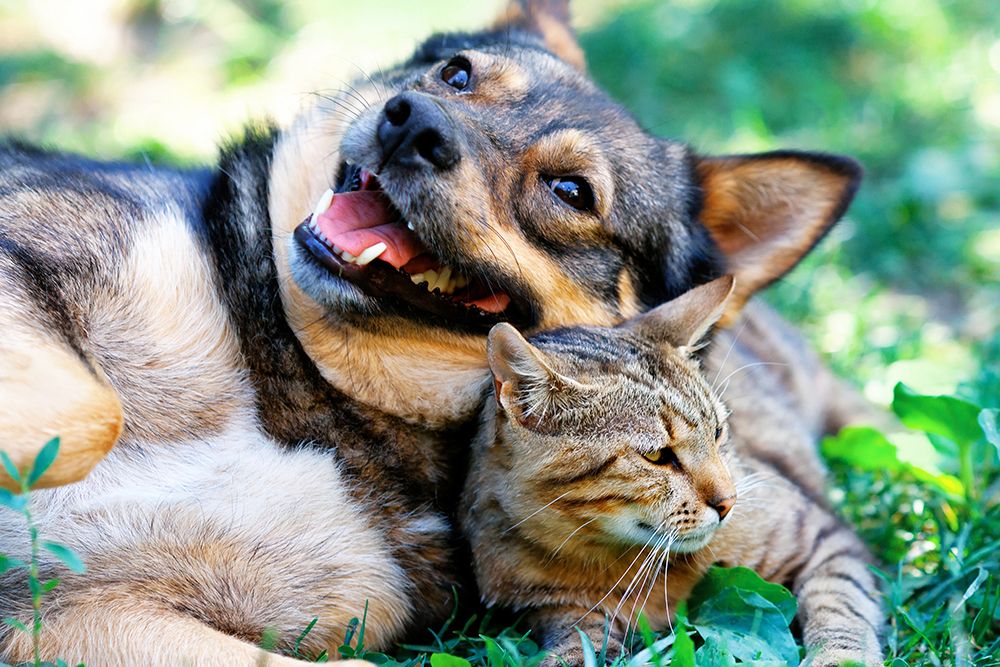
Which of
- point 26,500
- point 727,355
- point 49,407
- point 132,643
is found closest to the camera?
point 26,500

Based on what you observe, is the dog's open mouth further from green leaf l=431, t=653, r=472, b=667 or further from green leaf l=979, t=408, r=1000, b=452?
green leaf l=979, t=408, r=1000, b=452

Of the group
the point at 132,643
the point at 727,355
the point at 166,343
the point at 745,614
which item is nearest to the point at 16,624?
the point at 132,643

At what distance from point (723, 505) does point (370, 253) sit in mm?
1349

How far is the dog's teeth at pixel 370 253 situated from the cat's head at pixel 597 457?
57cm

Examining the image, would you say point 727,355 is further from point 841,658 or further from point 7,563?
point 7,563

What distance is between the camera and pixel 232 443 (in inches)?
129

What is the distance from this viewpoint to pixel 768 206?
4.00 meters

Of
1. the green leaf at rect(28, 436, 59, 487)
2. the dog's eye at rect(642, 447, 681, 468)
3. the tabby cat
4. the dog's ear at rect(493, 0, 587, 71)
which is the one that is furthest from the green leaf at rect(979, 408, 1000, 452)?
the green leaf at rect(28, 436, 59, 487)

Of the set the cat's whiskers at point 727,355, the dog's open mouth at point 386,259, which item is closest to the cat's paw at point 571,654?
the cat's whiskers at point 727,355

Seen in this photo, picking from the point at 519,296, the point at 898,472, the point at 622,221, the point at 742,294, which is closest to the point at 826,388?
the point at 898,472

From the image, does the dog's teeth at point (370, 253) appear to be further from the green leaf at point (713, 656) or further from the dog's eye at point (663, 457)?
the green leaf at point (713, 656)

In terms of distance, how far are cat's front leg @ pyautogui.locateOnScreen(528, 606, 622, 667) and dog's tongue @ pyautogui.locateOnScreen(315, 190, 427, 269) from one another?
122cm

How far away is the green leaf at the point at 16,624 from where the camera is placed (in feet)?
8.70

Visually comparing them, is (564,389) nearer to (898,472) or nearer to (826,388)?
(898,472)
